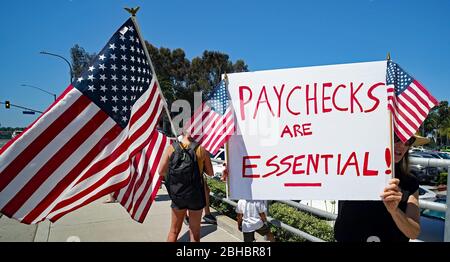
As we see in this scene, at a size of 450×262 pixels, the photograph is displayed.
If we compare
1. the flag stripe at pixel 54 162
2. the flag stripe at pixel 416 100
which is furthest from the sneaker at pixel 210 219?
the flag stripe at pixel 416 100

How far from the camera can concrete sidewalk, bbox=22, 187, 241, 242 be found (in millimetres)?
4871

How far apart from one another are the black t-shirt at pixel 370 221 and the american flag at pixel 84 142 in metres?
1.59

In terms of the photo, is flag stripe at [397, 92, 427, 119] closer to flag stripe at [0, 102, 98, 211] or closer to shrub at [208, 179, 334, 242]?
shrub at [208, 179, 334, 242]

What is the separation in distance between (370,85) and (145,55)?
1726 millimetres

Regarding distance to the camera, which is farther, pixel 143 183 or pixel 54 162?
pixel 143 183

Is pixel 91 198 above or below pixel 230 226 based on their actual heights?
above

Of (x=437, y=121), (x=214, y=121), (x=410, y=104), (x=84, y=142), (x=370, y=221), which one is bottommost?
(x=370, y=221)

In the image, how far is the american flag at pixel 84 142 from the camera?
191 cm

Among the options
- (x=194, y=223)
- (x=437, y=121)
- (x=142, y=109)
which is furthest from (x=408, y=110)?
(x=437, y=121)

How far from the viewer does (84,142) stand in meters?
2.11

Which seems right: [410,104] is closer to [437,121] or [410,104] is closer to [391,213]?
[391,213]

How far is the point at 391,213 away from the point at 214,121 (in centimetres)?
163
